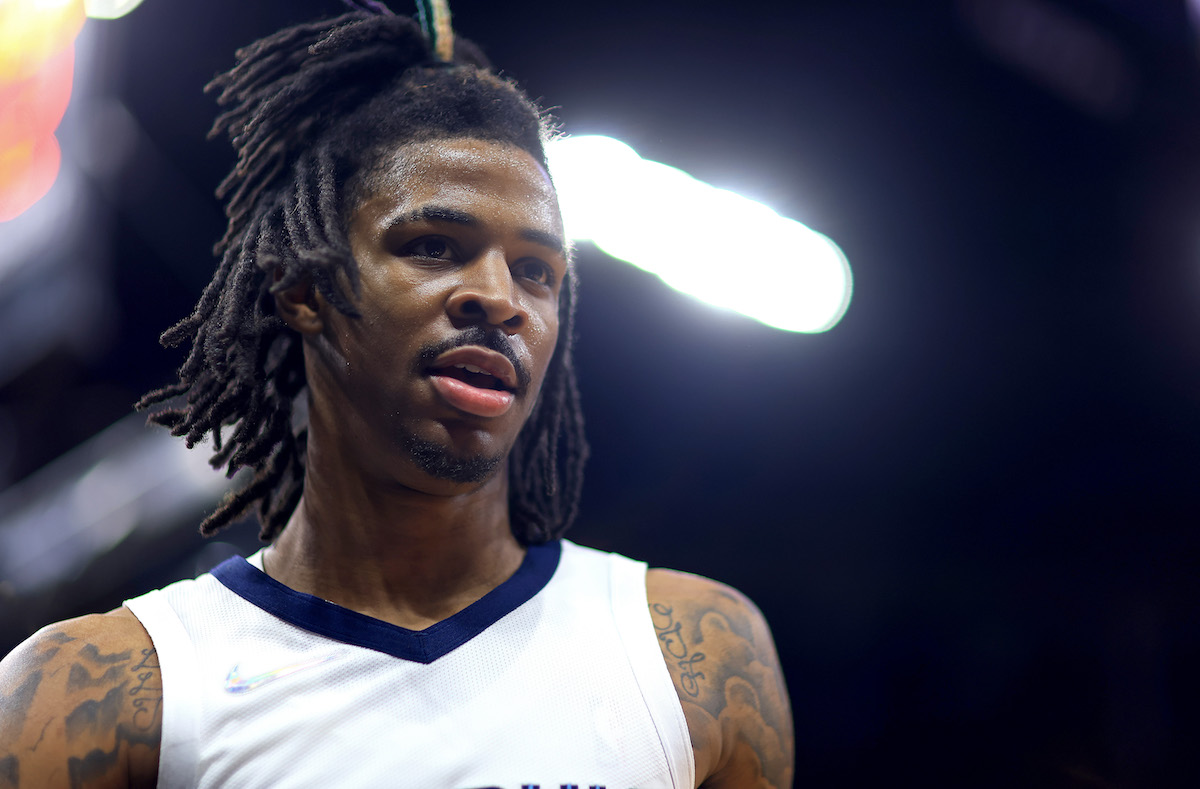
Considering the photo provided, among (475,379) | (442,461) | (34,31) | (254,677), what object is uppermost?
(34,31)

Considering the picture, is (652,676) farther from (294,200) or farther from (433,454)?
(294,200)

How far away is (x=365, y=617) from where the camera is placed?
1.37m

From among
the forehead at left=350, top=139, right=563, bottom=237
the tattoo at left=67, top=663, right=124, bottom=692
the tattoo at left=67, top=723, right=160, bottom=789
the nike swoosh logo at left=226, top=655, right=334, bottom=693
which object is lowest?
the tattoo at left=67, top=723, right=160, bottom=789

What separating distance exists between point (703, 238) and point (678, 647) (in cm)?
144

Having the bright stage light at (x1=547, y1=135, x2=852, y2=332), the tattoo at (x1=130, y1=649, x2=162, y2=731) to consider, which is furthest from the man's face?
the bright stage light at (x1=547, y1=135, x2=852, y2=332)

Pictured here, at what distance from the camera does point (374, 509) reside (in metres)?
1.47

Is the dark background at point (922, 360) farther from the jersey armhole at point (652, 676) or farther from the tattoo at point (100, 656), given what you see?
the tattoo at point (100, 656)

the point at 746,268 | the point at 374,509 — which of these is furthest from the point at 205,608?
the point at 746,268

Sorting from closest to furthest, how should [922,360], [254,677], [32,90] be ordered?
[254,677] < [922,360] < [32,90]

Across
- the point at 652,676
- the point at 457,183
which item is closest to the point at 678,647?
the point at 652,676

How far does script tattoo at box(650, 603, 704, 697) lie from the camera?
4.60 ft

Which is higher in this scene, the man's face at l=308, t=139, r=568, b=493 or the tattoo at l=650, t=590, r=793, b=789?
the man's face at l=308, t=139, r=568, b=493

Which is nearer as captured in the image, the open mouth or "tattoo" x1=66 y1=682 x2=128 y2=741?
"tattoo" x1=66 y1=682 x2=128 y2=741

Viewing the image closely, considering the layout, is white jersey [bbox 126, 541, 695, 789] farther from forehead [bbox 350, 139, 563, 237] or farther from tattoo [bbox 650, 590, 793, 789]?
forehead [bbox 350, 139, 563, 237]
